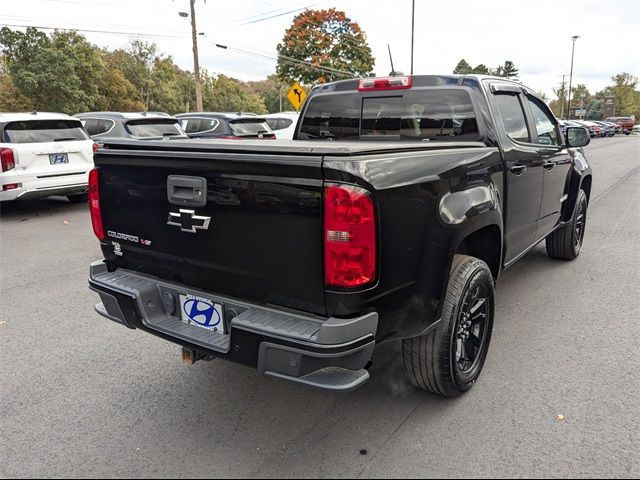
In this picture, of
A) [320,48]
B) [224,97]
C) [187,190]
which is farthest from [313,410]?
[224,97]

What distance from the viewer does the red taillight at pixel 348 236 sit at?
2016 millimetres

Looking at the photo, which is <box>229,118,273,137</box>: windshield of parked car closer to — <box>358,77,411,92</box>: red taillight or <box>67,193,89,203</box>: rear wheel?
<box>67,193,89,203</box>: rear wheel

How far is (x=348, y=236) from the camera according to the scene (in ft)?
6.68

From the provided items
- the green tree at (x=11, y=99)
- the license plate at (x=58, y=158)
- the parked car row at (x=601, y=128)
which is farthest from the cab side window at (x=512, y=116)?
the parked car row at (x=601, y=128)

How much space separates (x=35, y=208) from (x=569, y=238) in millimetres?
9170

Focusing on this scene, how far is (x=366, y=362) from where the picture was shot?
223 centimetres

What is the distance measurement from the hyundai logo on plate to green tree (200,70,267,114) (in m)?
77.3

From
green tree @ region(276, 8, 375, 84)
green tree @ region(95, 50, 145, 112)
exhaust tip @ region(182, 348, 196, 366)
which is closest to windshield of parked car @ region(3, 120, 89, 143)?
exhaust tip @ region(182, 348, 196, 366)

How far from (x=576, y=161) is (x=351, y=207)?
4.21m

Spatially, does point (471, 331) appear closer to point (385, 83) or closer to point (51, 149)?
point (385, 83)

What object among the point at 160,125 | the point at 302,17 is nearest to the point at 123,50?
the point at 302,17

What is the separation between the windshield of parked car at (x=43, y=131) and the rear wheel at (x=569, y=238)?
791 cm

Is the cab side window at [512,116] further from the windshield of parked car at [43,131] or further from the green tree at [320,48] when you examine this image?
the green tree at [320,48]

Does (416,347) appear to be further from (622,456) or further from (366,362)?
(622,456)
